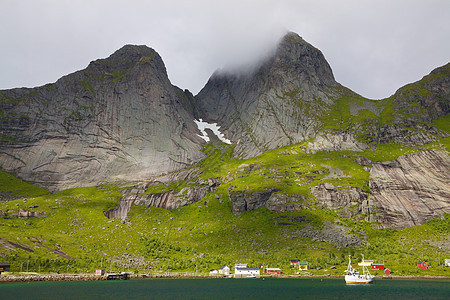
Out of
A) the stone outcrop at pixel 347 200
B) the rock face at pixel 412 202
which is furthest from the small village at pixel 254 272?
the stone outcrop at pixel 347 200

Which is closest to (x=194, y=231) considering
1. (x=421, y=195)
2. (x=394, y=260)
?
(x=394, y=260)

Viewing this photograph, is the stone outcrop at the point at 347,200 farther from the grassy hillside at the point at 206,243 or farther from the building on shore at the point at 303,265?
the building on shore at the point at 303,265

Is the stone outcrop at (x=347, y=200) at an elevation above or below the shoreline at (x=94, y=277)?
above

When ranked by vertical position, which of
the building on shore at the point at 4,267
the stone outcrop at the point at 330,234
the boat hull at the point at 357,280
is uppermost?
the stone outcrop at the point at 330,234

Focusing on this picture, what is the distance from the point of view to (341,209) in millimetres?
192375

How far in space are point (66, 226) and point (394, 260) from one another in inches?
6231

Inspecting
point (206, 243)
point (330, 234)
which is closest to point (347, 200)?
point (330, 234)

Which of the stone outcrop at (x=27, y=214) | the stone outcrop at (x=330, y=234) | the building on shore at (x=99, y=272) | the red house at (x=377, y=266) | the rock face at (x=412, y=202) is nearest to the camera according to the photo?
the building on shore at (x=99, y=272)

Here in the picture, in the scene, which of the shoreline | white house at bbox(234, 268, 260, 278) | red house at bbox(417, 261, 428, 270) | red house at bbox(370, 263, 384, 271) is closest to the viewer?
the shoreline

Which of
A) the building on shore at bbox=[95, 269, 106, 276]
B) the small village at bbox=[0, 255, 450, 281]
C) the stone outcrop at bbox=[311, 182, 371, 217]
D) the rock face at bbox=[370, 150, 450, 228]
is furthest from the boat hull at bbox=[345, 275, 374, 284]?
the building on shore at bbox=[95, 269, 106, 276]

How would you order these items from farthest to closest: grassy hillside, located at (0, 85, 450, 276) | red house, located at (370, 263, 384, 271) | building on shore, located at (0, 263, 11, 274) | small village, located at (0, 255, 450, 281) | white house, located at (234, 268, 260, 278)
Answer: grassy hillside, located at (0, 85, 450, 276)
red house, located at (370, 263, 384, 271)
white house, located at (234, 268, 260, 278)
small village, located at (0, 255, 450, 281)
building on shore, located at (0, 263, 11, 274)

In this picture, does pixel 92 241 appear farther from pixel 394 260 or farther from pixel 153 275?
pixel 394 260

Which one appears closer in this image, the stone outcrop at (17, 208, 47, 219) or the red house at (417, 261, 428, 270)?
the red house at (417, 261, 428, 270)

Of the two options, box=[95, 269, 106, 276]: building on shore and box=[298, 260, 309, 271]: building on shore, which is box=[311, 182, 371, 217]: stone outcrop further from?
box=[95, 269, 106, 276]: building on shore
